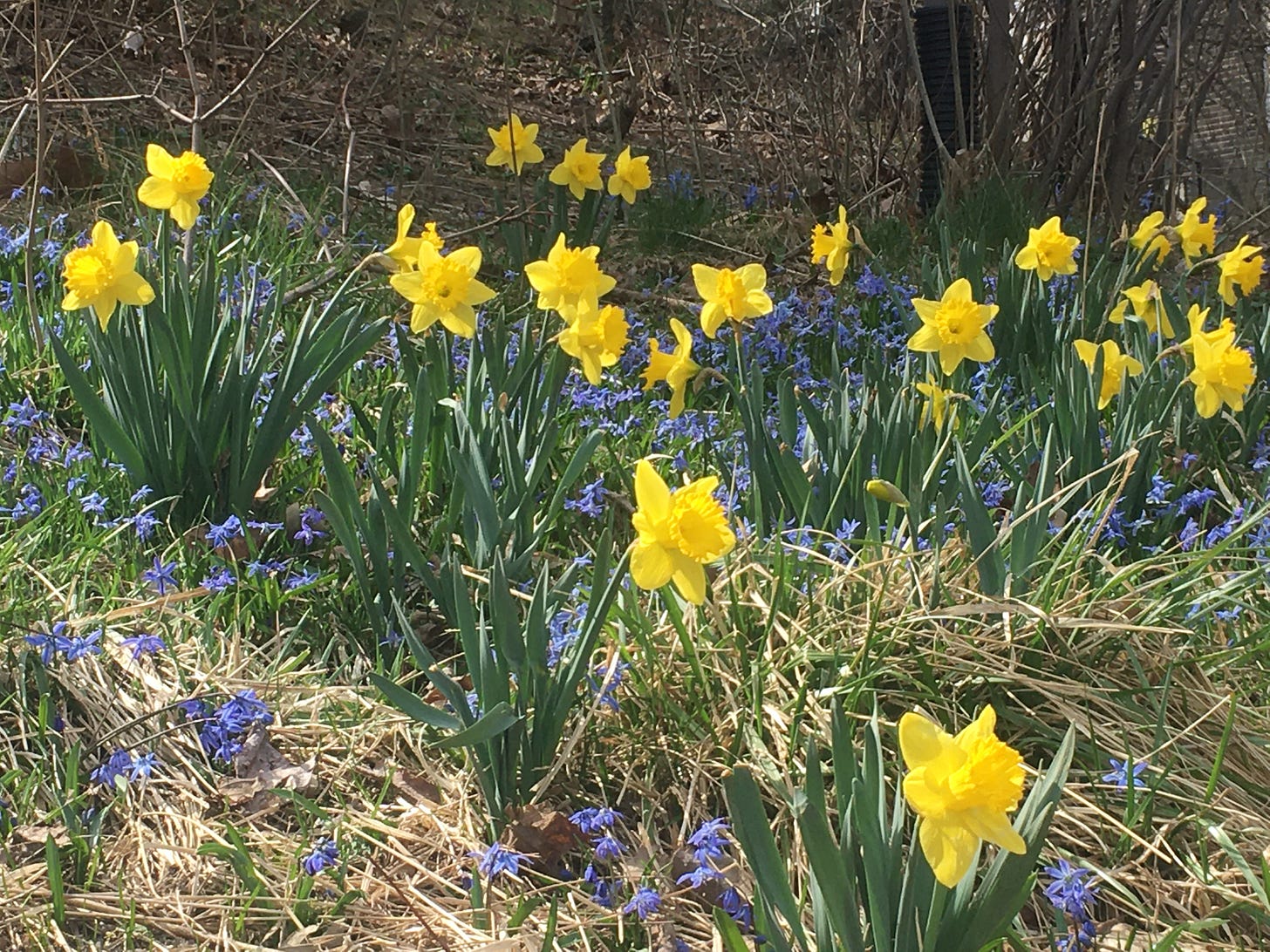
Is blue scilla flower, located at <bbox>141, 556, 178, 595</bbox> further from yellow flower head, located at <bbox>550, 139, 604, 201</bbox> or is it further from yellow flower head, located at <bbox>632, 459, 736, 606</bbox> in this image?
yellow flower head, located at <bbox>550, 139, 604, 201</bbox>

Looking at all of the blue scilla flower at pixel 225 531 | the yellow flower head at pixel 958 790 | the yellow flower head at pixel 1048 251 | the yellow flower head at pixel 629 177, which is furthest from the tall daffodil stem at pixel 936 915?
the yellow flower head at pixel 629 177

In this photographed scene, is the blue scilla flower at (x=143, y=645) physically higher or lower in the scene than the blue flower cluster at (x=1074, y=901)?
lower

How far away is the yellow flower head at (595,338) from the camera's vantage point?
1.93 meters

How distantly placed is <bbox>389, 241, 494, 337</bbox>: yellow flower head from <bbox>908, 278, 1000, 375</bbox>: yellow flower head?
0.77m

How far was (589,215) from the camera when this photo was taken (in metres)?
3.69

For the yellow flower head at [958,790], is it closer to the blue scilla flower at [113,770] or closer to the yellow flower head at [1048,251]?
the blue scilla flower at [113,770]

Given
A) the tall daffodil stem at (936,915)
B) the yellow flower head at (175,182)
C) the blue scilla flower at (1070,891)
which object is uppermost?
the yellow flower head at (175,182)

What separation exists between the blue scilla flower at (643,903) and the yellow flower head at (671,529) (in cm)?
34

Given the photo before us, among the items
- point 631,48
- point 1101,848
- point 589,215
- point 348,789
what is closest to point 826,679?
point 1101,848

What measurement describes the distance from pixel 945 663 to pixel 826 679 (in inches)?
6.8

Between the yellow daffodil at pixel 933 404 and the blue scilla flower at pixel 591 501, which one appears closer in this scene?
the yellow daffodil at pixel 933 404

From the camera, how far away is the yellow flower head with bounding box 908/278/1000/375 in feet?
7.00

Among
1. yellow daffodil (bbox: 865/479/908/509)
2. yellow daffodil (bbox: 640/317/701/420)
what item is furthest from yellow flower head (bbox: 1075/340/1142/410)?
yellow daffodil (bbox: 865/479/908/509)

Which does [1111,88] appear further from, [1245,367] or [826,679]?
[826,679]
